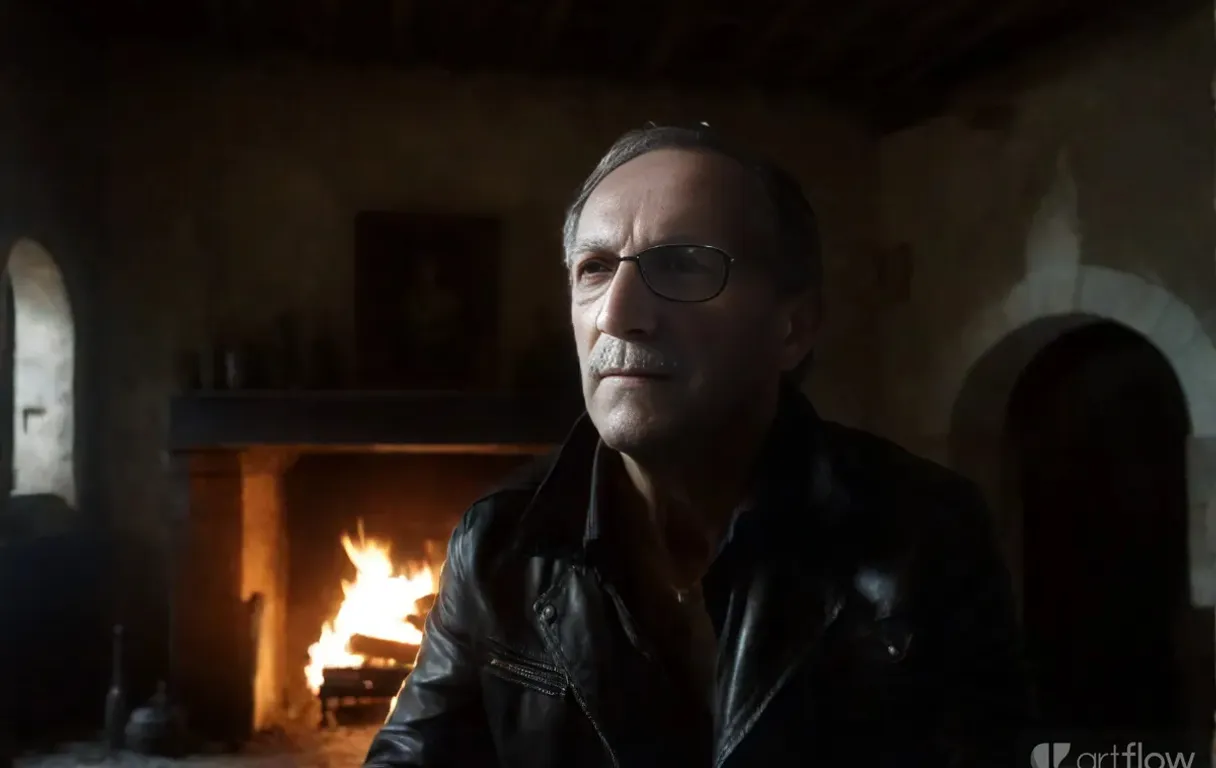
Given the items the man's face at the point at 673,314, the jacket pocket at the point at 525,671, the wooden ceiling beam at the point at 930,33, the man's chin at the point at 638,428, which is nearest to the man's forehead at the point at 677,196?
the man's face at the point at 673,314

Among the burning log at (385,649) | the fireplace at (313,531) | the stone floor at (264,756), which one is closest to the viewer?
the stone floor at (264,756)

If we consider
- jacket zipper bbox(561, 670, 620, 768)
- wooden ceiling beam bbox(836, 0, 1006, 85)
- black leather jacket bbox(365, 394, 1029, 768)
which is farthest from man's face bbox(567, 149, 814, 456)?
wooden ceiling beam bbox(836, 0, 1006, 85)

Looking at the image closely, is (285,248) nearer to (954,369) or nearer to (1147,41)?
(954,369)

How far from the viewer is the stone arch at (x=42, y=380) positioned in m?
2.30

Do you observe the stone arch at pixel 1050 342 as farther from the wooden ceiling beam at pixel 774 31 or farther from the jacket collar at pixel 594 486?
the jacket collar at pixel 594 486

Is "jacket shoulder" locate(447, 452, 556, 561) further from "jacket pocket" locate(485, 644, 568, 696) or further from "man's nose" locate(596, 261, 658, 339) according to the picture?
"man's nose" locate(596, 261, 658, 339)

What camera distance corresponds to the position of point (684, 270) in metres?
0.72

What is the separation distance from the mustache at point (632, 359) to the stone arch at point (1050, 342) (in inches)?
69.7

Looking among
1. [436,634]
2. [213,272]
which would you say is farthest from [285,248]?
[436,634]

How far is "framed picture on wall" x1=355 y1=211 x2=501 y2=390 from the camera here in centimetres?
257

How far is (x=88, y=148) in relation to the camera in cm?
244

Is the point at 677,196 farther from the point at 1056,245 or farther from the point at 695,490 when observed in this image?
the point at 1056,245

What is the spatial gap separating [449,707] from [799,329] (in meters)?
0.48

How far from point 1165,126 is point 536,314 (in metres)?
1.65
